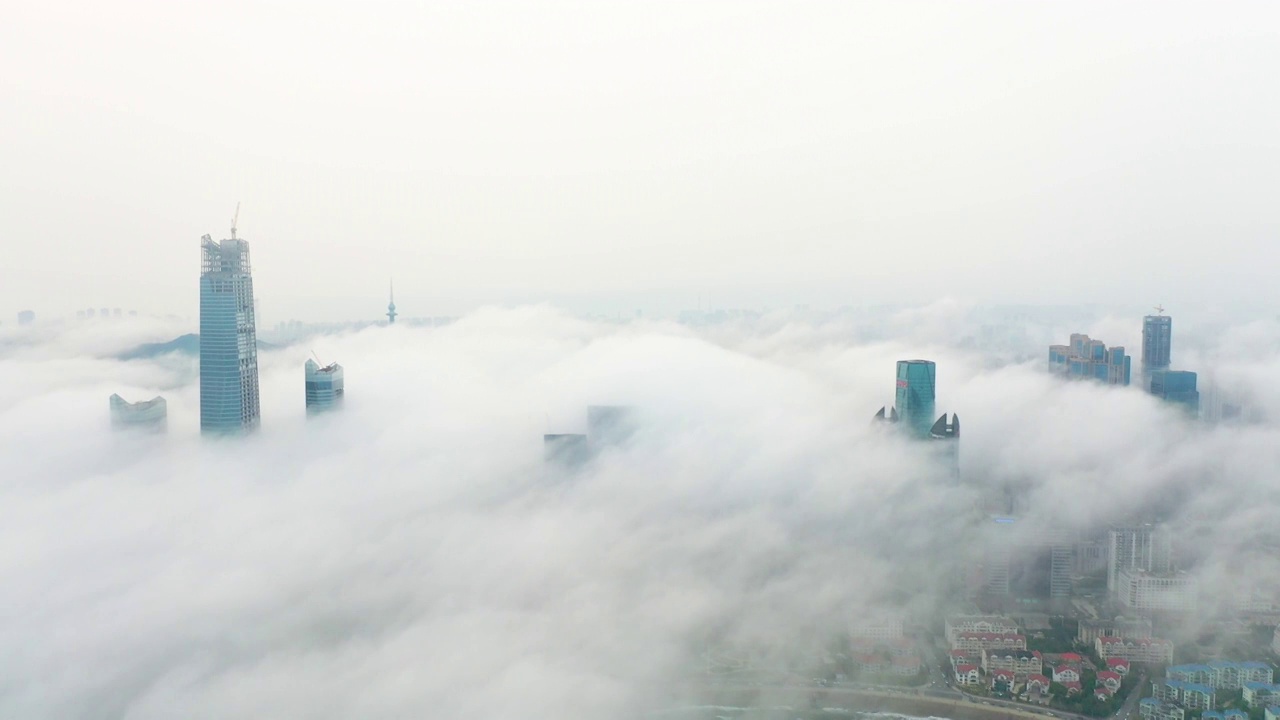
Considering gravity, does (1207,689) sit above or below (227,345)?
below

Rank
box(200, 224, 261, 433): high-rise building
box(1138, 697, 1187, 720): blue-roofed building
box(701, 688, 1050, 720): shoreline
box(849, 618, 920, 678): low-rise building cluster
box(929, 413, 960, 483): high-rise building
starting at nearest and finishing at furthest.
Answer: box(1138, 697, 1187, 720): blue-roofed building
box(701, 688, 1050, 720): shoreline
box(849, 618, 920, 678): low-rise building cluster
box(200, 224, 261, 433): high-rise building
box(929, 413, 960, 483): high-rise building

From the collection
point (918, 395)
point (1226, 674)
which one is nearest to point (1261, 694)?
point (1226, 674)

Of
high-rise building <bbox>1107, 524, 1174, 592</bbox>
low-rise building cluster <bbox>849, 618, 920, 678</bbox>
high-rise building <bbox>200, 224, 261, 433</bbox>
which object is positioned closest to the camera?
low-rise building cluster <bbox>849, 618, 920, 678</bbox>

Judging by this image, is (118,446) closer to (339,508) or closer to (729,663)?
(339,508)

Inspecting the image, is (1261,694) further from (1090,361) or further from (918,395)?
(1090,361)

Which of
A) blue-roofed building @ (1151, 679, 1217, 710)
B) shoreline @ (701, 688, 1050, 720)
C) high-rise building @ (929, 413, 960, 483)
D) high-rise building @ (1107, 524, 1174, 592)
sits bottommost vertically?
shoreline @ (701, 688, 1050, 720)

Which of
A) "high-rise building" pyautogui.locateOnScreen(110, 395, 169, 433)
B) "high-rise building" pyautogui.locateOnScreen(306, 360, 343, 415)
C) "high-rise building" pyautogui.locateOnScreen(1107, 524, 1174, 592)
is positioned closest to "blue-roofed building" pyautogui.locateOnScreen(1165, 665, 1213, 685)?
"high-rise building" pyautogui.locateOnScreen(1107, 524, 1174, 592)

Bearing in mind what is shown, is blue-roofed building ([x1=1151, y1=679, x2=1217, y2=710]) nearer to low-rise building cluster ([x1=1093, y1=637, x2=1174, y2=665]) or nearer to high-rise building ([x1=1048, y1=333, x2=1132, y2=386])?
low-rise building cluster ([x1=1093, y1=637, x2=1174, y2=665])

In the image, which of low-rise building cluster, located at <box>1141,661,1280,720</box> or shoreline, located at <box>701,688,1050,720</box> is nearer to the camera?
low-rise building cluster, located at <box>1141,661,1280,720</box>
